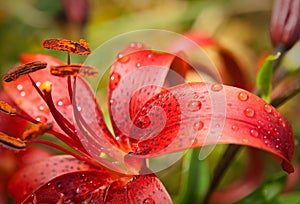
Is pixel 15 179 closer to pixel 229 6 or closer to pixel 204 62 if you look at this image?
pixel 204 62

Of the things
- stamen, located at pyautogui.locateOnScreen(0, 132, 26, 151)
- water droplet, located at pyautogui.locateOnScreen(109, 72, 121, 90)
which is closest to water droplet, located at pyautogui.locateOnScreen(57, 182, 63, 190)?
stamen, located at pyautogui.locateOnScreen(0, 132, 26, 151)

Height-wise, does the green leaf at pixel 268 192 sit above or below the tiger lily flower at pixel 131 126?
below

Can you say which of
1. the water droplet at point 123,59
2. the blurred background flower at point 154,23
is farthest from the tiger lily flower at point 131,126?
the blurred background flower at point 154,23

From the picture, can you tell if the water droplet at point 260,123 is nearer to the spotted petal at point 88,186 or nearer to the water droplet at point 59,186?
the spotted petal at point 88,186

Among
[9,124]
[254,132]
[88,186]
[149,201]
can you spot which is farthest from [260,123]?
[9,124]

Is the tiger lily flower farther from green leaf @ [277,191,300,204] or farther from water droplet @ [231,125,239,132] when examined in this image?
green leaf @ [277,191,300,204]

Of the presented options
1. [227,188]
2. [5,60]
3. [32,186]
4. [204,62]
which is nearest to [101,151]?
[32,186]

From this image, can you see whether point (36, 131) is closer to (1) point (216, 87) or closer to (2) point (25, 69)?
(2) point (25, 69)
